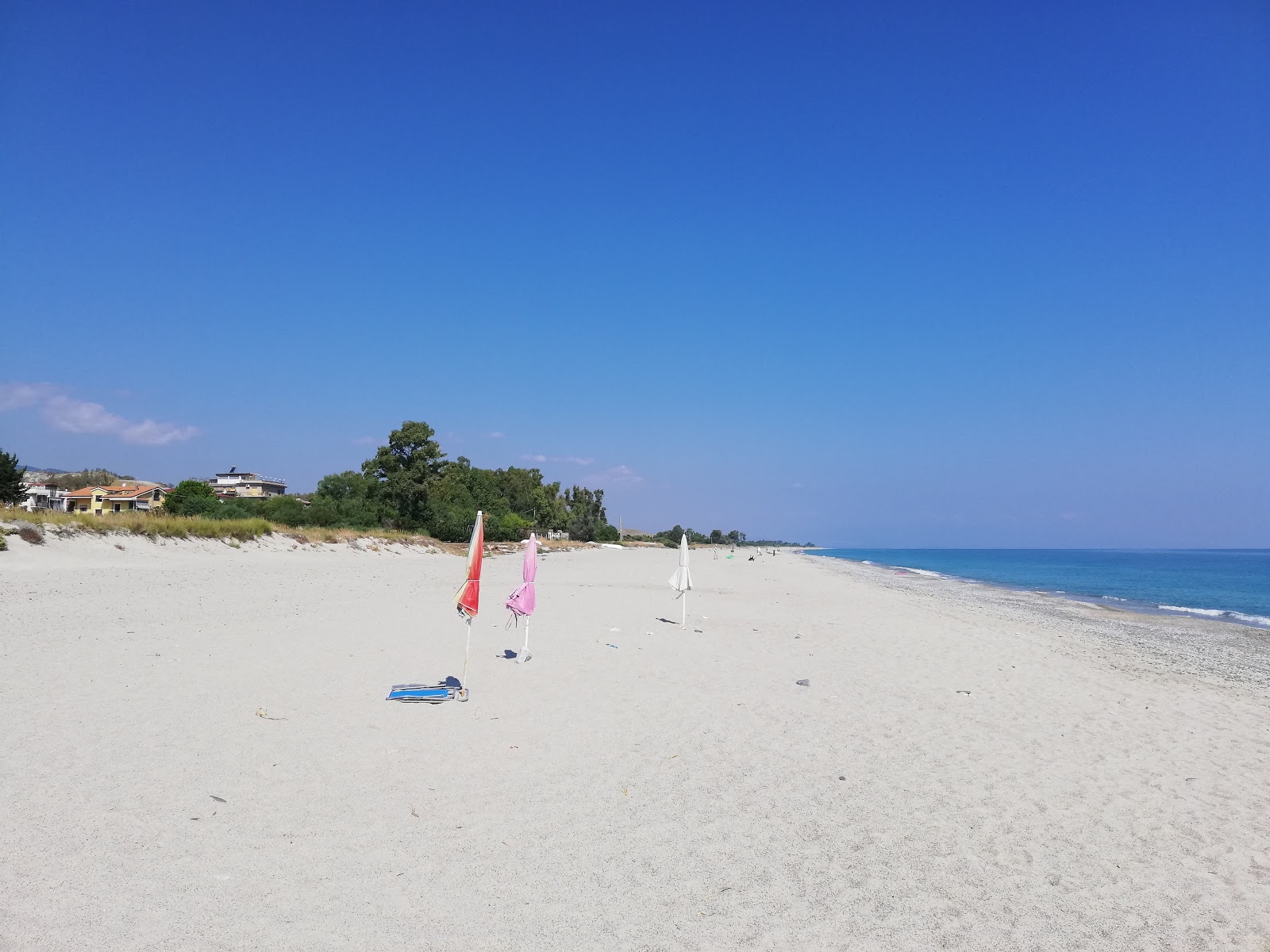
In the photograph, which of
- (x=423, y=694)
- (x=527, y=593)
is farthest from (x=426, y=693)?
(x=527, y=593)

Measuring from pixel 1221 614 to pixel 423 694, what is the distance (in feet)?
106

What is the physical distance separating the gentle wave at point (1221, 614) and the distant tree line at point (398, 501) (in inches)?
1689

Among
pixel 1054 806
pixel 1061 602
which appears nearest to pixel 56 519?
pixel 1054 806

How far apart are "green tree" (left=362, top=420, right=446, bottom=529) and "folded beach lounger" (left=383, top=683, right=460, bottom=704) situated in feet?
156

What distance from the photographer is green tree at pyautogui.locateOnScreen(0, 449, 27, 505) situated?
42.8m

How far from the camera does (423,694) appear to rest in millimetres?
7738

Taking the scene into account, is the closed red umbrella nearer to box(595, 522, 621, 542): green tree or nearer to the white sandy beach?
the white sandy beach

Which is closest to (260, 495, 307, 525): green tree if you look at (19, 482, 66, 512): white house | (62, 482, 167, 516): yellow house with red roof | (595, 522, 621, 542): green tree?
(19, 482, 66, 512): white house

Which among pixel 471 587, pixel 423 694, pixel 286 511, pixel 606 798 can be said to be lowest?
pixel 606 798

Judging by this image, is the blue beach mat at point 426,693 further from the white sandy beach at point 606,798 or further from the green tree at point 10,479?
the green tree at point 10,479

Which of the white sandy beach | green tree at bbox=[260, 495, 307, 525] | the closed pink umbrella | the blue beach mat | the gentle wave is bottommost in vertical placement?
the gentle wave

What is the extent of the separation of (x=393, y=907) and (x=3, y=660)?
8041 mm

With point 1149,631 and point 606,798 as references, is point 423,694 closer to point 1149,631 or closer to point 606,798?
point 606,798

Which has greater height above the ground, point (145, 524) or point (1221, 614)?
point (145, 524)
